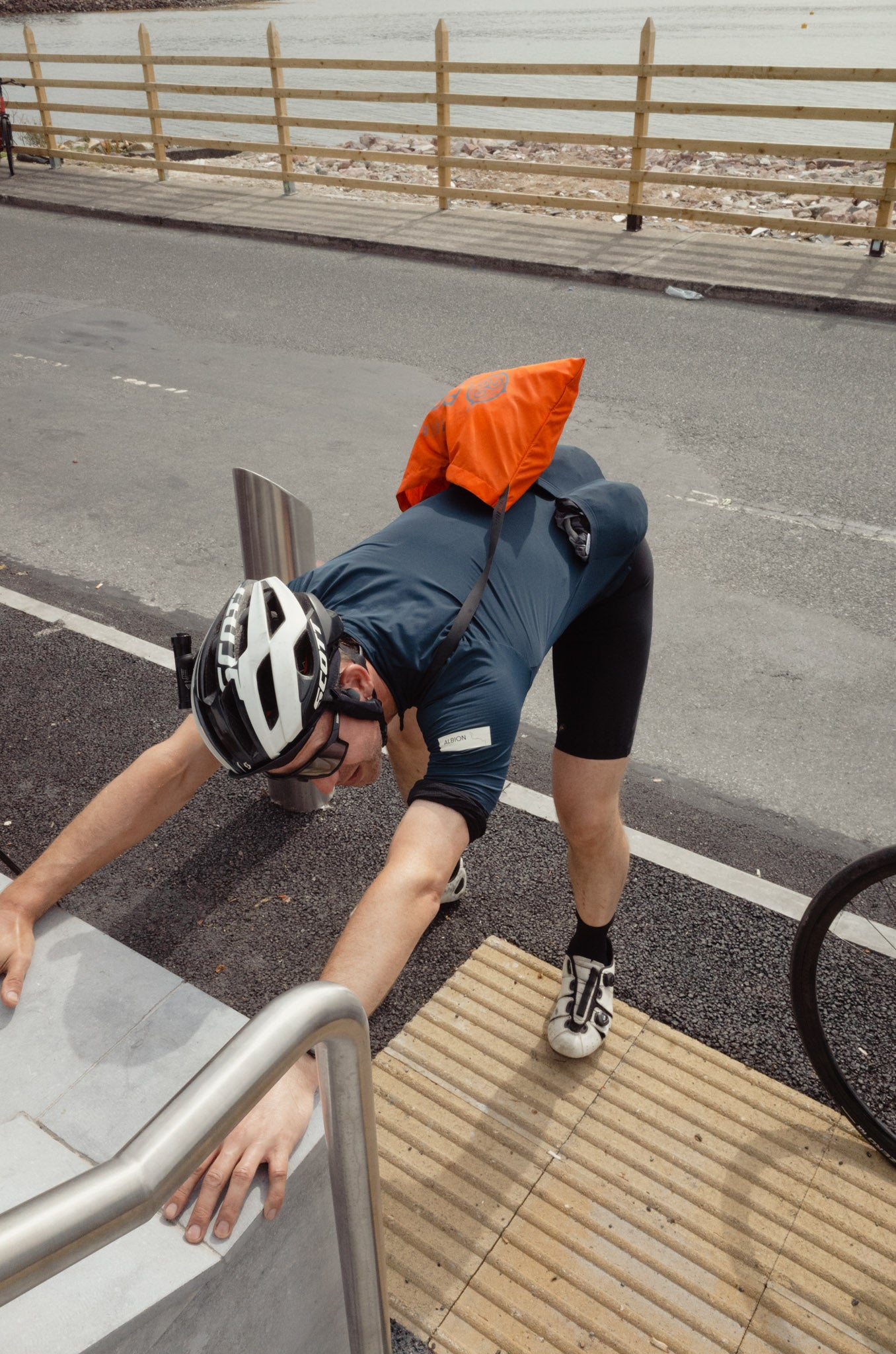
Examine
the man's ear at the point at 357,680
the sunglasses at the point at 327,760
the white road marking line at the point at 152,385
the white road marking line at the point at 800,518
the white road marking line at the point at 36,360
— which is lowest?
the white road marking line at the point at 800,518

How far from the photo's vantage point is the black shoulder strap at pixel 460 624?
2.25 meters

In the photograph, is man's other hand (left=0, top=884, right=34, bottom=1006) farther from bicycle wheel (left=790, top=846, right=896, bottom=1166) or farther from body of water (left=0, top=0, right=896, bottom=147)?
body of water (left=0, top=0, right=896, bottom=147)

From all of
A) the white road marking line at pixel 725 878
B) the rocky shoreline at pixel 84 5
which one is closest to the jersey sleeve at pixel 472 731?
the white road marking line at pixel 725 878

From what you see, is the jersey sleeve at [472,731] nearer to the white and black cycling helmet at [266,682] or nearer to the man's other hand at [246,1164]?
the white and black cycling helmet at [266,682]

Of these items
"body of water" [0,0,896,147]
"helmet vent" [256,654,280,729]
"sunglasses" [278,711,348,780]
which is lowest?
"sunglasses" [278,711,348,780]

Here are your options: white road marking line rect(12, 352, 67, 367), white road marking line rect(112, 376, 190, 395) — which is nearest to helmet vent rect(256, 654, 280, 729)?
white road marking line rect(112, 376, 190, 395)

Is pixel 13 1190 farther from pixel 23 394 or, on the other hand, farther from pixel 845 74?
pixel 845 74

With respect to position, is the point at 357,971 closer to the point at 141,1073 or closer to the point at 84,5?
the point at 141,1073

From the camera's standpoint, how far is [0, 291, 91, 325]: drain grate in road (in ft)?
34.6

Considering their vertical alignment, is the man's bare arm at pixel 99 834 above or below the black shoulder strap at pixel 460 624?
below

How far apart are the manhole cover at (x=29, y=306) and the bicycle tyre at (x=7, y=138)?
759cm

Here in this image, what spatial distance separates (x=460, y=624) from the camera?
228 cm

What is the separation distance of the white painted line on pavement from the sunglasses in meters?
3.03

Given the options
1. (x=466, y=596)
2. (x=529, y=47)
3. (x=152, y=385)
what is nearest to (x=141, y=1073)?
(x=466, y=596)
